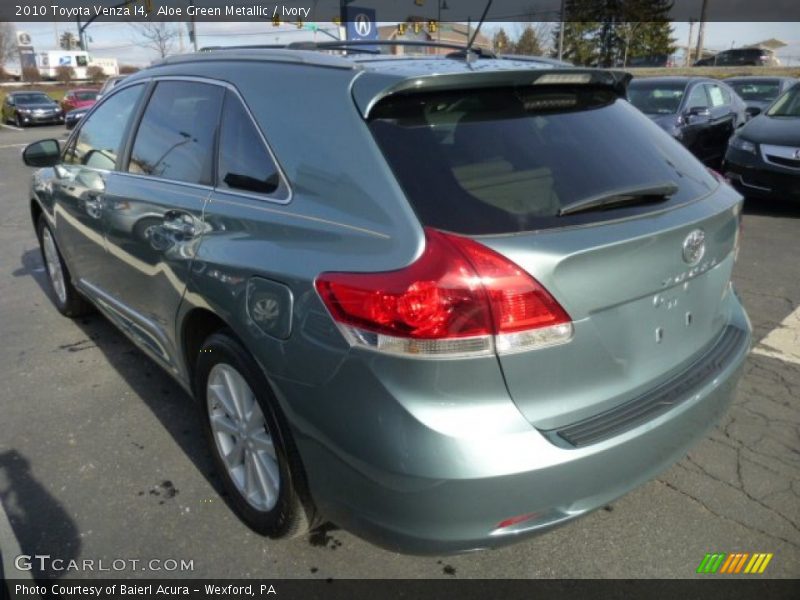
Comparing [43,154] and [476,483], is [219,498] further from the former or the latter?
[43,154]

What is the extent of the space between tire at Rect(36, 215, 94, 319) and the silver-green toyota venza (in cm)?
232

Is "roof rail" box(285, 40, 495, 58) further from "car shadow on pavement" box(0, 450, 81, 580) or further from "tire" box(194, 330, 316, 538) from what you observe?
"car shadow on pavement" box(0, 450, 81, 580)

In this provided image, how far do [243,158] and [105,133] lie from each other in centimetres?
174

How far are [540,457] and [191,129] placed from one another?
1.99 metres

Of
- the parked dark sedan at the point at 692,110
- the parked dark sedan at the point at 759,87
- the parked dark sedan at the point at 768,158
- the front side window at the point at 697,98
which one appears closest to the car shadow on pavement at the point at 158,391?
the parked dark sedan at the point at 768,158

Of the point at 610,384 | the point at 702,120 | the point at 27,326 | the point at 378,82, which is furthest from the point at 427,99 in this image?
the point at 702,120

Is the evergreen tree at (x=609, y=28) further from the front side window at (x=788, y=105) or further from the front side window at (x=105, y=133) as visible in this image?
the front side window at (x=105, y=133)

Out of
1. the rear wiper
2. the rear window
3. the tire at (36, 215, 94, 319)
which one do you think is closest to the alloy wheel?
the rear window

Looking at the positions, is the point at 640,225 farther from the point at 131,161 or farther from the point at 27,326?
the point at 27,326

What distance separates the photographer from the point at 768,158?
24.3 ft

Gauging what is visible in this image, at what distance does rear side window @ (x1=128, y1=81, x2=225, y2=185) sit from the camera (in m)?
2.57

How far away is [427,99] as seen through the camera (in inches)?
78.5

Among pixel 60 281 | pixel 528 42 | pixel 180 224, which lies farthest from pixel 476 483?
pixel 528 42
